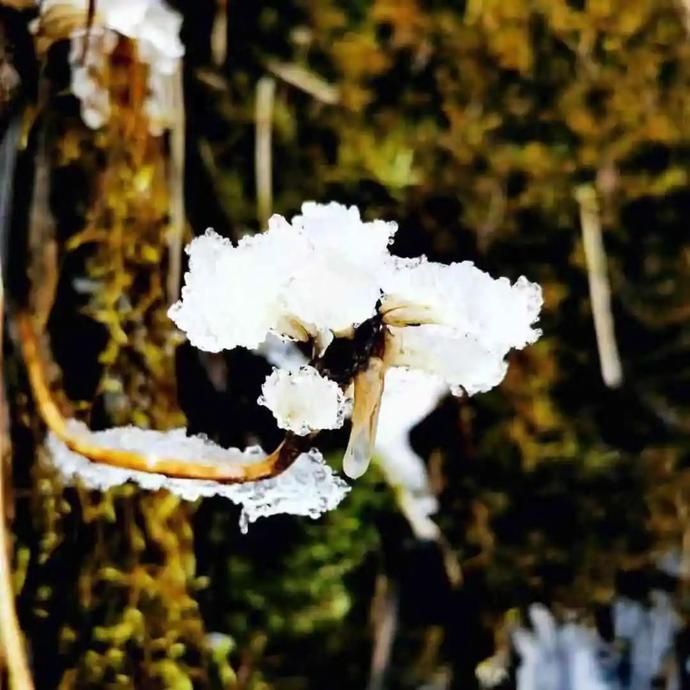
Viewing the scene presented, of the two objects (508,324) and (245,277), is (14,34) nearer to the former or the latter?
(245,277)

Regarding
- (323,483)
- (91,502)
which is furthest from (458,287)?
(91,502)

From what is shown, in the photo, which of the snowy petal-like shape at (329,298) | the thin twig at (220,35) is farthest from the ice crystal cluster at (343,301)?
the thin twig at (220,35)

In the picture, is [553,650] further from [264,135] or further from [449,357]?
[264,135]

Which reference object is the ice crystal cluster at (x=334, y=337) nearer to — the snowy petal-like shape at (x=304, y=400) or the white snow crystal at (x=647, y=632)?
the snowy petal-like shape at (x=304, y=400)

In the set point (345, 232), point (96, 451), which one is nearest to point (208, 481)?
point (96, 451)

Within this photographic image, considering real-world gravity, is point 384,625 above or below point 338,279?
below
